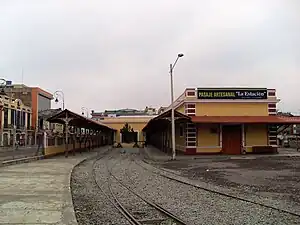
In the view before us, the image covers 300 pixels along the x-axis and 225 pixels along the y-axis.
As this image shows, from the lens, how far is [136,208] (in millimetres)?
10578

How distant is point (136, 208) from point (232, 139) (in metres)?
27.8

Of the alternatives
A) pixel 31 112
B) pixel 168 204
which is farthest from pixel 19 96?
pixel 168 204

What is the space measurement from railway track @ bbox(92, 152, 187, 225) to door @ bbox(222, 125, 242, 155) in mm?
23207

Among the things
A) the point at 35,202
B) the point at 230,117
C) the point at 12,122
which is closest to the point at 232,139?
the point at 230,117

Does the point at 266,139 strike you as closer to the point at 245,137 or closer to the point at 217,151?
the point at 245,137

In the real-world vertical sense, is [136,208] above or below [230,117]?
below

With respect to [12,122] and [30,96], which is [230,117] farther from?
[30,96]

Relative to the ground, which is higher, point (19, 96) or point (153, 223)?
point (19, 96)

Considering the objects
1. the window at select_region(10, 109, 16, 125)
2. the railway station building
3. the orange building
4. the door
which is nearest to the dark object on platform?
the railway station building

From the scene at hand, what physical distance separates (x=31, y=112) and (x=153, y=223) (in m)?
80.4

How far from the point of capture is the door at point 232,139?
3700 cm

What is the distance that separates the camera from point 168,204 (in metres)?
11.1

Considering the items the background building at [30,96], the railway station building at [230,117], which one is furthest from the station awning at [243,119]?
the background building at [30,96]

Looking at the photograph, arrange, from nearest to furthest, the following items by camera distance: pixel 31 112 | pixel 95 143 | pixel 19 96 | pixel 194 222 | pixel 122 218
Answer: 1. pixel 194 222
2. pixel 122 218
3. pixel 95 143
4. pixel 31 112
5. pixel 19 96
